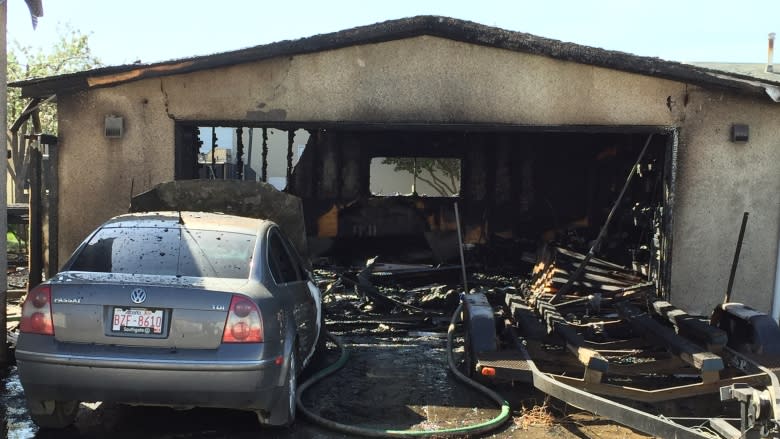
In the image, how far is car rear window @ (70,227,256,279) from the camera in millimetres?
4789

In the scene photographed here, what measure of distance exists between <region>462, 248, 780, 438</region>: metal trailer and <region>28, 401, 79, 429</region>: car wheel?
3059 millimetres

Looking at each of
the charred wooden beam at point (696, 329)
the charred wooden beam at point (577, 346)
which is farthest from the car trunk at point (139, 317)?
the charred wooden beam at point (696, 329)

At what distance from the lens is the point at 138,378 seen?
4301 millimetres

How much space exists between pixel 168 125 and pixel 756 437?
6936 mm

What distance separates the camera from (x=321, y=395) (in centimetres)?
601

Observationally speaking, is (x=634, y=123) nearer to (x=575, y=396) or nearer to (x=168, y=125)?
(x=575, y=396)

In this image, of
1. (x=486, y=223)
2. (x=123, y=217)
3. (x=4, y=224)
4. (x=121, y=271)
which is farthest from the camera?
(x=486, y=223)

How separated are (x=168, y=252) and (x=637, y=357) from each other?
16.5ft

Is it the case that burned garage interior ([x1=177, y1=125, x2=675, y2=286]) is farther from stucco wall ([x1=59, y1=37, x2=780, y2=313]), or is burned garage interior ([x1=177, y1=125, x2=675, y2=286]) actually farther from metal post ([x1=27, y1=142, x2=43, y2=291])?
metal post ([x1=27, y1=142, x2=43, y2=291])

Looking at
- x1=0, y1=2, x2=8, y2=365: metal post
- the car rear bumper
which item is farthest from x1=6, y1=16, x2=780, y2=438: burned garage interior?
the car rear bumper

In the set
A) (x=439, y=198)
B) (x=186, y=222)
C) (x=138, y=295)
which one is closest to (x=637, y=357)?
(x=186, y=222)

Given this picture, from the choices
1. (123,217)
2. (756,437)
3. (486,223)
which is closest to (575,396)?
(756,437)

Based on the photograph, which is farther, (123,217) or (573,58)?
(573,58)

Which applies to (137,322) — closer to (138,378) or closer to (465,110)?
(138,378)
